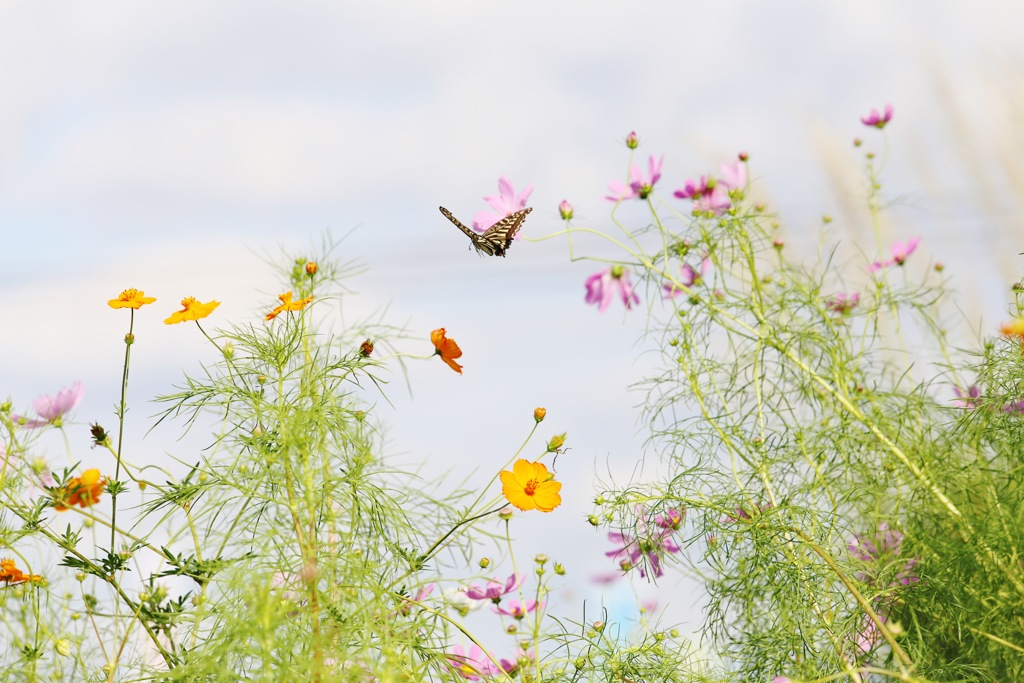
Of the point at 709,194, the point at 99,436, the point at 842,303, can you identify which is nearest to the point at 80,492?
the point at 99,436

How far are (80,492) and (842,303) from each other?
2.99 ft

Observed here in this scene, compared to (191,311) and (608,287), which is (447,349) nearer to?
(191,311)

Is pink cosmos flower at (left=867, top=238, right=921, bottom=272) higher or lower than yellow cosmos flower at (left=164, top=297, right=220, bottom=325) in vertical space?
higher

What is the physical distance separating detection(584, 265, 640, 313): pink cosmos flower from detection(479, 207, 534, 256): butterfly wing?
0.70ft

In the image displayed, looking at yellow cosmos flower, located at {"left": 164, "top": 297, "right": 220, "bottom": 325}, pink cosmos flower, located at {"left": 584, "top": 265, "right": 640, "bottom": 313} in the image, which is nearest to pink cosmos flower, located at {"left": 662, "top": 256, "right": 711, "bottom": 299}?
pink cosmos flower, located at {"left": 584, "top": 265, "right": 640, "bottom": 313}

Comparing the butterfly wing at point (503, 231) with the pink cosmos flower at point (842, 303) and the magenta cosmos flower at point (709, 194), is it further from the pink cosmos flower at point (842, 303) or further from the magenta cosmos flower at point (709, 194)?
the pink cosmos flower at point (842, 303)

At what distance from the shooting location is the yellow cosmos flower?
962 mm

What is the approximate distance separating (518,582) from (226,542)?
27 centimetres

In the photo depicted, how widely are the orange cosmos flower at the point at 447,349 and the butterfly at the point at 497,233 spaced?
5.5 inches

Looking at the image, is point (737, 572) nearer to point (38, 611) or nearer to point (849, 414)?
point (849, 414)

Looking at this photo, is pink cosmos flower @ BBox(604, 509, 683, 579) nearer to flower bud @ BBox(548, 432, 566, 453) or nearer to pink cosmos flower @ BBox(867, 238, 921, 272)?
flower bud @ BBox(548, 432, 566, 453)

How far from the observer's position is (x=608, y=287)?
1.31 meters

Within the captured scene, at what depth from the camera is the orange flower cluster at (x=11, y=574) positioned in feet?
3.27

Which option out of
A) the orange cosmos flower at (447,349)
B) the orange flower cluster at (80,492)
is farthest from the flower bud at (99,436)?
the orange cosmos flower at (447,349)
